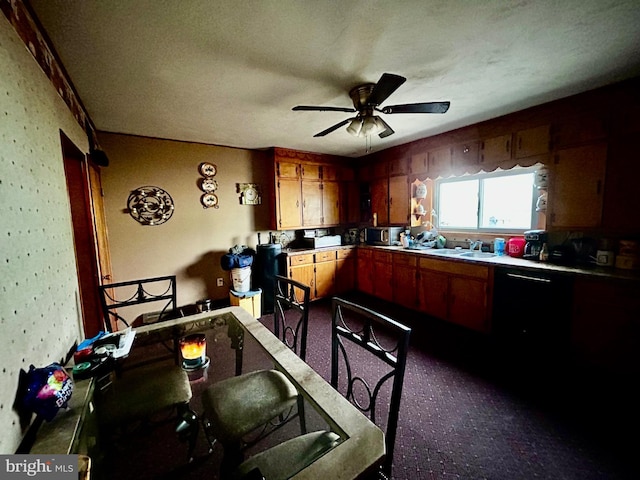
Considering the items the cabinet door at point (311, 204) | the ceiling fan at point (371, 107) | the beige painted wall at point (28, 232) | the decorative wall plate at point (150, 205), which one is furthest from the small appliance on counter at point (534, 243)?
the decorative wall plate at point (150, 205)

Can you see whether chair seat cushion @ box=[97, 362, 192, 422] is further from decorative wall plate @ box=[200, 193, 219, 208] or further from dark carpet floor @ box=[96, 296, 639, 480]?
decorative wall plate @ box=[200, 193, 219, 208]

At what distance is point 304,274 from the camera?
3.98m

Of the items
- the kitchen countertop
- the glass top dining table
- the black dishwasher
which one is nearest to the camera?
the glass top dining table

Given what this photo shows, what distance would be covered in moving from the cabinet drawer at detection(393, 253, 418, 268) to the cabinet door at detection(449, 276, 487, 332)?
54 centimetres

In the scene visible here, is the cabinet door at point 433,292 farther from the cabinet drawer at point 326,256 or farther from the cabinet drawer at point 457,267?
the cabinet drawer at point 326,256

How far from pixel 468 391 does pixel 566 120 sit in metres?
2.65

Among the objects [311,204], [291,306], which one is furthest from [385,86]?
[311,204]

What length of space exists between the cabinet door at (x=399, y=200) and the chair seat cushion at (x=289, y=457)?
3.45 meters

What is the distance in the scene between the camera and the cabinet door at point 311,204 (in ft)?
14.0

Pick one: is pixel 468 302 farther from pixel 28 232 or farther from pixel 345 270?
pixel 28 232

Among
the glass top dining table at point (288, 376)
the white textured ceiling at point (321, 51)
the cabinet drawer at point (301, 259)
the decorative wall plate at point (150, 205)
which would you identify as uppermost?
the white textured ceiling at point (321, 51)

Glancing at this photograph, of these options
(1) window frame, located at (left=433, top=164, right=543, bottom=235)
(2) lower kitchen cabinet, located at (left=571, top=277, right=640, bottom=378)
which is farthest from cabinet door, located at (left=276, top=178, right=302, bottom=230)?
(2) lower kitchen cabinet, located at (left=571, top=277, right=640, bottom=378)

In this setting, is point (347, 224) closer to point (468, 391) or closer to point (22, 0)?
point (468, 391)

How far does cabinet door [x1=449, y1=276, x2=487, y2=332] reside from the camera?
282 centimetres
